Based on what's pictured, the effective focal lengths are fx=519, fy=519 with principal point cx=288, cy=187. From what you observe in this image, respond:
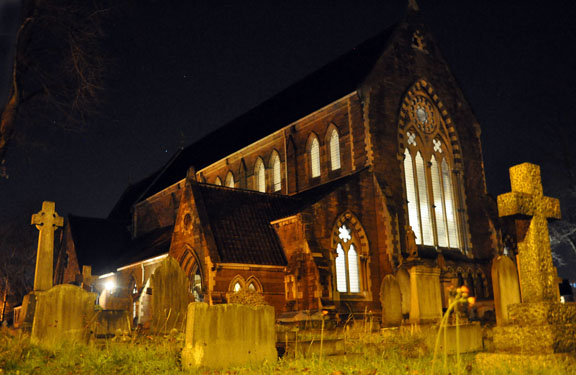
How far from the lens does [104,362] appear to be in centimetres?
880

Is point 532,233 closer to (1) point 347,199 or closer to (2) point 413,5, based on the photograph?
(1) point 347,199

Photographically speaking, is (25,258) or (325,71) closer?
(325,71)

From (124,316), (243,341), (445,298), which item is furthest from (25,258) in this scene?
(243,341)

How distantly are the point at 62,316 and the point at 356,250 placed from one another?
13961 millimetres

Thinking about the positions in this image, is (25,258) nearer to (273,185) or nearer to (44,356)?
(273,185)

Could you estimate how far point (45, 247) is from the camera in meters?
15.8

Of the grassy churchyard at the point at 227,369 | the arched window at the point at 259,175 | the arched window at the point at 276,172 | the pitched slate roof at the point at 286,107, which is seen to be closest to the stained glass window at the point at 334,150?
the pitched slate roof at the point at 286,107

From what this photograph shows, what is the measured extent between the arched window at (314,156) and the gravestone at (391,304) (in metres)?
12.4

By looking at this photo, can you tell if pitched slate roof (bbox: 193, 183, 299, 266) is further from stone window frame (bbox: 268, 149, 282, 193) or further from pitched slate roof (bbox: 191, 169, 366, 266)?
stone window frame (bbox: 268, 149, 282, 193)

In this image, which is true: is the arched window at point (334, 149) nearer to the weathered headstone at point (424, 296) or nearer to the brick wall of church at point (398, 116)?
the brick wall of church at point (398, 116)

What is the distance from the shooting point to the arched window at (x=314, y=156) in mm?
27438

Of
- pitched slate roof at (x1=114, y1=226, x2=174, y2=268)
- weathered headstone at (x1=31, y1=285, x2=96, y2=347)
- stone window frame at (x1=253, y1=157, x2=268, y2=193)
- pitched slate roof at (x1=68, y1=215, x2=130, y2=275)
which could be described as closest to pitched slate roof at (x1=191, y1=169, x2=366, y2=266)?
stone window frame at (x1=253, y1=157, x2=268, y2=193)

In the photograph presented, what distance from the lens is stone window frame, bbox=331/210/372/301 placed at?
2225cm

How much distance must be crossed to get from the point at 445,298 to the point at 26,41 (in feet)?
53.3
